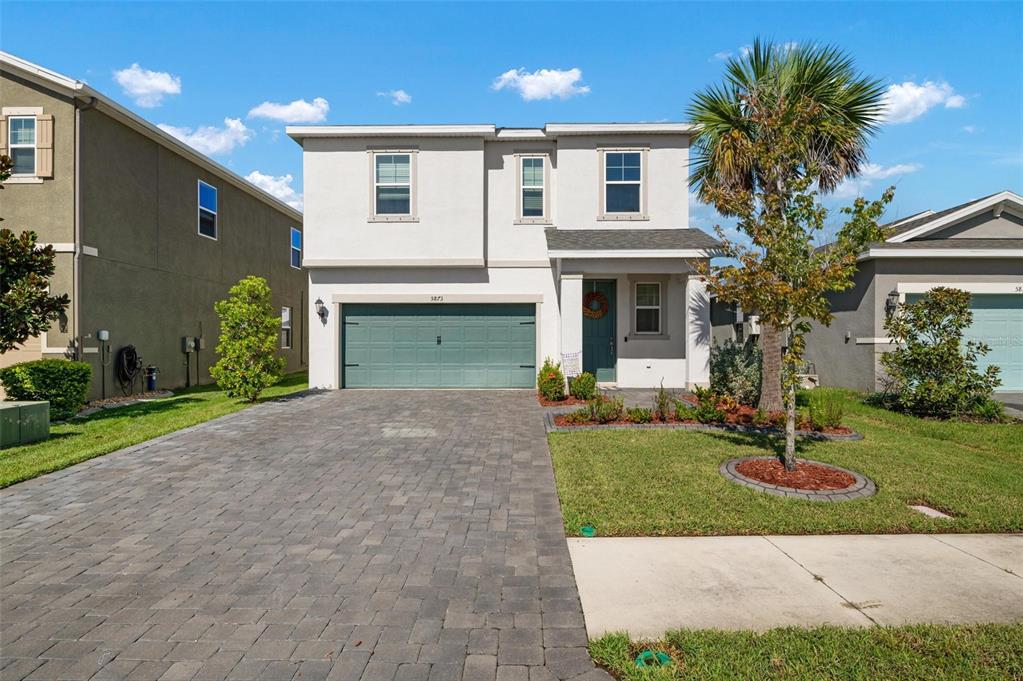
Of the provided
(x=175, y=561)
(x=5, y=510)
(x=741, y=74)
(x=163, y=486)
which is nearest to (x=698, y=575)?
(x=175, y=561)

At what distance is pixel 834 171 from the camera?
10820 millimetres

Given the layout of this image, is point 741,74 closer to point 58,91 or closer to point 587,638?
point 587,638

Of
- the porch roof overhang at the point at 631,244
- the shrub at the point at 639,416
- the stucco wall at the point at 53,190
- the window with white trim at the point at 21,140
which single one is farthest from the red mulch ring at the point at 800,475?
the window with white trim at the point at 21,140

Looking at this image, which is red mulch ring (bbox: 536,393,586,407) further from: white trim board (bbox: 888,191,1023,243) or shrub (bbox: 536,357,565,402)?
white trim board (bbox: 888,191,1023,243)

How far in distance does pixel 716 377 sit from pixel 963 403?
15.4 feet

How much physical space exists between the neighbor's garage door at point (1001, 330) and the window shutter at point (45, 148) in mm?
22553

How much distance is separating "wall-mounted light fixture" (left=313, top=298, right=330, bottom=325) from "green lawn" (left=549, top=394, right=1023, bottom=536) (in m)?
8.72

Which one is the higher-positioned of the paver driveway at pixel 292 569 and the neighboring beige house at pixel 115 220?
the neighboring beige house at pixel 115 220

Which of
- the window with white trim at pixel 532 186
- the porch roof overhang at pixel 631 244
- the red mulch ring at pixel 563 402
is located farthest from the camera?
the window with white trim at pixel 532 186

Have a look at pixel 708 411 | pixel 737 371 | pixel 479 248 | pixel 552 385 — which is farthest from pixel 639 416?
pixel 479 248

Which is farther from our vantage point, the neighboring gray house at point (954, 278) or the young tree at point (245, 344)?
the neighboring gray house at point (954, 278)

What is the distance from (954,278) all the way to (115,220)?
→ 21.2 metres

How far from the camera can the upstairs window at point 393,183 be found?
14.6m

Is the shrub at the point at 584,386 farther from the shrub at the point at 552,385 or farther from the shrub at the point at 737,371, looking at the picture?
the shrub at the point at 737,371
